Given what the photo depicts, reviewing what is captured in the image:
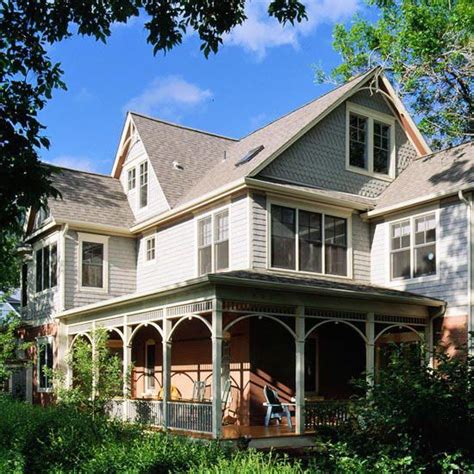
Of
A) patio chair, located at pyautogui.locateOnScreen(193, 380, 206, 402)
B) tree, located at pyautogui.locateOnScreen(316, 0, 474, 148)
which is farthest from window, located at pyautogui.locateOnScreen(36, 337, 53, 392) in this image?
tree, located at pyautogui.locateOnScreen(316, 0, 474, 148)

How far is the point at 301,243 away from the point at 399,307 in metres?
3.24

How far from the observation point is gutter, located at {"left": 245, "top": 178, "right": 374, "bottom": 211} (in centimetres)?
1794

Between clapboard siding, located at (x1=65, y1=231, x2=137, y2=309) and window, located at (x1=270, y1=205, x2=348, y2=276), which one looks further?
clapboard siding, located at (x1=65, y1=231, x2=137, y2=309)

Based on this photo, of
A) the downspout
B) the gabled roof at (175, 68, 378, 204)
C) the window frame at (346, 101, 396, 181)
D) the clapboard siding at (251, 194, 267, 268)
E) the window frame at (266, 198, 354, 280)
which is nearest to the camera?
the downspout

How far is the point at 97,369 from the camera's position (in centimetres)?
1759

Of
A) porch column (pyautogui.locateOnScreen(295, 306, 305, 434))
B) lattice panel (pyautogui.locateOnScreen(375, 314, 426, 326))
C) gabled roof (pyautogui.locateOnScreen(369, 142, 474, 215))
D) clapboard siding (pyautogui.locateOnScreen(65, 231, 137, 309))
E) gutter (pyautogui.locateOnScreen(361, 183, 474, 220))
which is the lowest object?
porch column (pyautogui.locateOnScreen(295, 306, 305, 434))

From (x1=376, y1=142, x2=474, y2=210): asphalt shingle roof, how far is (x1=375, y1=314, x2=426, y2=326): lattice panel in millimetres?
3327

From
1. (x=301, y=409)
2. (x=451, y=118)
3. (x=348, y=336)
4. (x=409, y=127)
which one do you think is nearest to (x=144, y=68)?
(x=301, y=409)

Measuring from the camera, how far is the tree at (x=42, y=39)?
339 inches

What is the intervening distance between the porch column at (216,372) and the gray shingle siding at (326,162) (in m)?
5.84

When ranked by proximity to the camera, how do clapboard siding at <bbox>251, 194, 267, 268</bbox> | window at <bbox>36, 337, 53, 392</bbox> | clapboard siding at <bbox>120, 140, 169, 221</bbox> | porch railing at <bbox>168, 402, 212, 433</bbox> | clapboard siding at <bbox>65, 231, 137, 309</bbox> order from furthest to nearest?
1. clapboard siding at <bbox>120, 140, 169, 221</bbox>
2. window at <bbox>36, 337, 53, 392</bbox>
3. clapboard siding at <bbox>65, 231, 137, 309</bbox>
4. clapboard siding at <bbox>251, 194, 267, 268</bbox>
5. porch railing at <bbox>168, 402, 212, 433</bbox>

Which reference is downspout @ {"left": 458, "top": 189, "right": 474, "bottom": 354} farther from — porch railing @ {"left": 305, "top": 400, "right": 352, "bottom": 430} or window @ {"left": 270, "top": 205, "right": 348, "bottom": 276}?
porch railing @ {"left": 305, "top": 400, "right": 352, "bottom": 430}

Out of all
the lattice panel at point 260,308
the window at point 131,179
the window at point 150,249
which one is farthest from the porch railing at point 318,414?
the window at point 131,179

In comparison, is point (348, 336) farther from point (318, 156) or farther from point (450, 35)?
point (450, 35)
